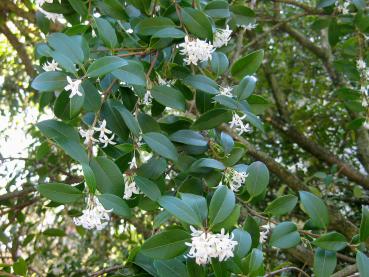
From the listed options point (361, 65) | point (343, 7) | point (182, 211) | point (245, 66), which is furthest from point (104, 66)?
point (343, 7)

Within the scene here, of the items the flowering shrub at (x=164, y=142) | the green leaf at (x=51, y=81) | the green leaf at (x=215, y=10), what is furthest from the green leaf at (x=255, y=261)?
the green leaf at (x=215, y=10)

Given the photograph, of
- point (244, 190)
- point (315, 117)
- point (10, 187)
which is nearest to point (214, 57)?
point (244, 190)

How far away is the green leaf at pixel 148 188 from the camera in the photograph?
833 mm

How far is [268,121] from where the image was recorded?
2430 millimetres

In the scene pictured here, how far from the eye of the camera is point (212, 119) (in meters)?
0.95

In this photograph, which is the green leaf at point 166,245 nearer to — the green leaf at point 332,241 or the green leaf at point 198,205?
the green leaf at point 198,205

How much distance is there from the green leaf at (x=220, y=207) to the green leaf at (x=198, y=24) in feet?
1.12

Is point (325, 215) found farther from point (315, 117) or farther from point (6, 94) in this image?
point (6, 94)

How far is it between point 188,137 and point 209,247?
288 mm

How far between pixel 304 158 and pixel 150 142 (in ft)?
6.13

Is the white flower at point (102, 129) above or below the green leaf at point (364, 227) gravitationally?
above

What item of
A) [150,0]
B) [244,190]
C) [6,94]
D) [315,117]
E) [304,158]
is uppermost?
[150,0]

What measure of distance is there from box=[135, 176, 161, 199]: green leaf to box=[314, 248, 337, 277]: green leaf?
1.10 ft

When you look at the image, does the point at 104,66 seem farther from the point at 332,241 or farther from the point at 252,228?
Answer: the point at 332,241
